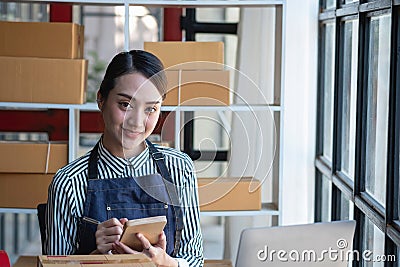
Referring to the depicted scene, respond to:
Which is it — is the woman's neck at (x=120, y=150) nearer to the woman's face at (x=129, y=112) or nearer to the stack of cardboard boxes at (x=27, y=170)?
the woman's face at (x=129, y=112)

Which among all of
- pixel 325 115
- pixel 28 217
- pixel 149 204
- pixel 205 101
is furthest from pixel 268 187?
pixel 28 217

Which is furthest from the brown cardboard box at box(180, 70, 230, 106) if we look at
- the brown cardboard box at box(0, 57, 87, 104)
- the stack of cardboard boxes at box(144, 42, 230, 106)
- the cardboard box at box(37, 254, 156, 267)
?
the cardboard box at box(37, 254, 156, 267)

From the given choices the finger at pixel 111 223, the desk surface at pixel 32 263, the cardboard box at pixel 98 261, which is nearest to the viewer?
the cardboard box at pixel 98 261

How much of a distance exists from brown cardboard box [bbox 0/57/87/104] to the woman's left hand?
3.67 ft

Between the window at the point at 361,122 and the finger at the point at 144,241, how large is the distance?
637 mm

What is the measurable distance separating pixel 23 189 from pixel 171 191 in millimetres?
1003

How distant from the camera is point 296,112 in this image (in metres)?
3.30

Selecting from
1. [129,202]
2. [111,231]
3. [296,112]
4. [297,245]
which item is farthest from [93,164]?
[296,112]

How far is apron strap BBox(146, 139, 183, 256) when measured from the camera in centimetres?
225

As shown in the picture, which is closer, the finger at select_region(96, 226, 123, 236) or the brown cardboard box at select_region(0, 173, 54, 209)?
the finger at select_region(96, 226, 123, 236)

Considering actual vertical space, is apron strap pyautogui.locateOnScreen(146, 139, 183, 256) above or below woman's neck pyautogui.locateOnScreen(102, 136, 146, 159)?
below

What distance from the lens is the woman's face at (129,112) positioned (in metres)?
2.09

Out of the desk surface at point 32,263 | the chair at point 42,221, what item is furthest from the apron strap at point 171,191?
the desk surface at point 32,263

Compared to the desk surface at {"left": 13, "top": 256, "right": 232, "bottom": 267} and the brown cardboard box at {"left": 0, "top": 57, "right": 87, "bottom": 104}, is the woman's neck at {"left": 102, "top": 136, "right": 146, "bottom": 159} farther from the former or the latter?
the desk surface at {"left": 13, "top": 256, "right": 232, "bottom": 267}
